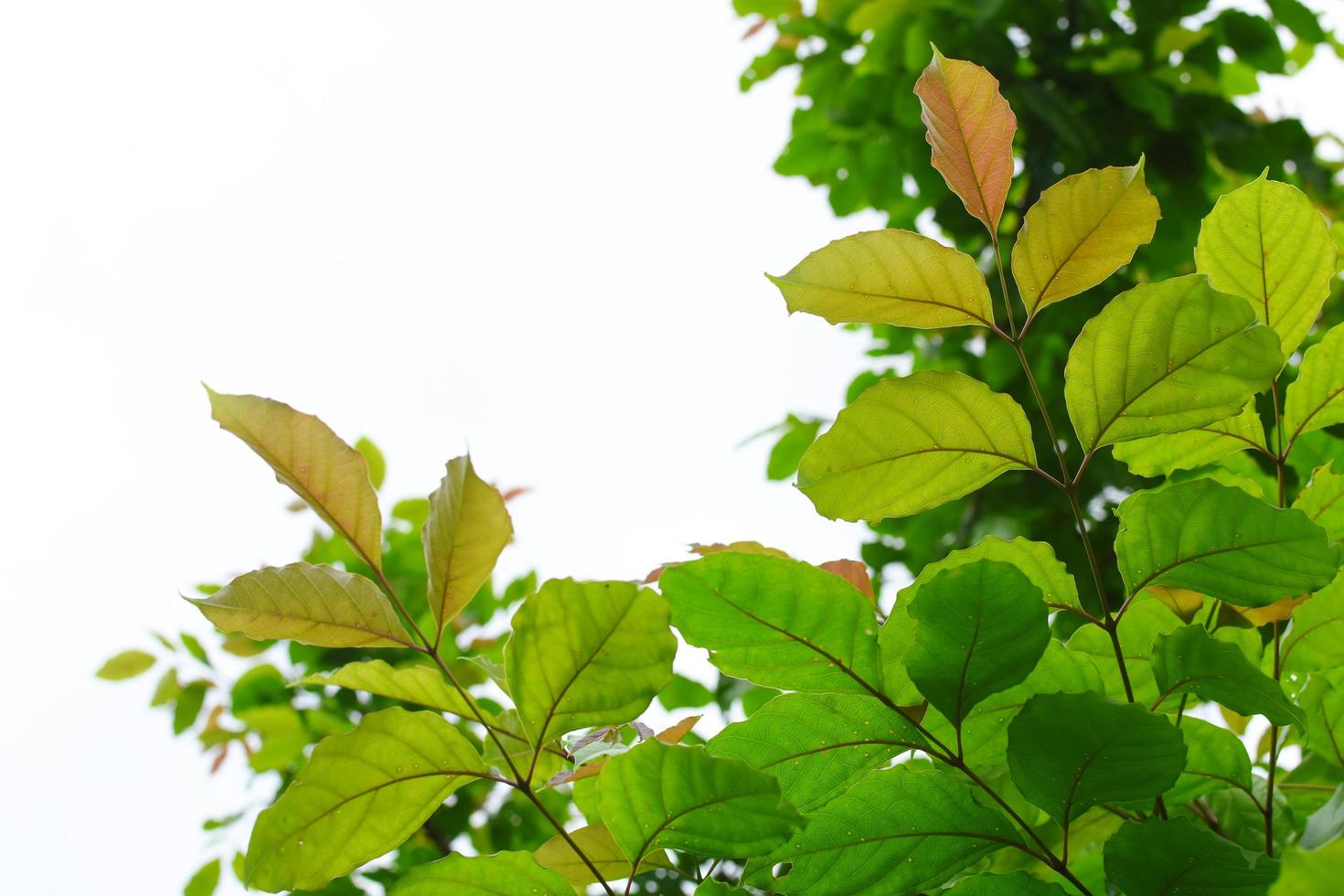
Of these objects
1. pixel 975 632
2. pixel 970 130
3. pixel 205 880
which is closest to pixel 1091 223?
pixel 970 130

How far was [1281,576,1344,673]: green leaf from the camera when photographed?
43 centimetres

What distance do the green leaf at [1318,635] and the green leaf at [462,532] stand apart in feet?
1.09

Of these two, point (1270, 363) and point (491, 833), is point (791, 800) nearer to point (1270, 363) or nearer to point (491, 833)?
point (1270, 363)

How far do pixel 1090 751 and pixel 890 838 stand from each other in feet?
0.26

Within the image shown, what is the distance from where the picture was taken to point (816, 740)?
1.25ft

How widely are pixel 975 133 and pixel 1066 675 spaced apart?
0.21 meters

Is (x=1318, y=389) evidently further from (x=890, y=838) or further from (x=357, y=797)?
(x=357, y=797)

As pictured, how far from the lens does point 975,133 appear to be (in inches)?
15.9

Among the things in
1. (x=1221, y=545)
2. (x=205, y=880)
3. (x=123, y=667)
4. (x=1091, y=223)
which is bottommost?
(x=205, y=880)

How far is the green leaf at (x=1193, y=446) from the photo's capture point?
1.51ft

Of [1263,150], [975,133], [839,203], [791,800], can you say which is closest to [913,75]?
[839,203]

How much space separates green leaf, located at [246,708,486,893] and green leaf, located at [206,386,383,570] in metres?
0.07

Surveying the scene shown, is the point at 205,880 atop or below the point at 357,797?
below

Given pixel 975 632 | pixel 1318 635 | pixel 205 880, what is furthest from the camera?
pixel 205 880
